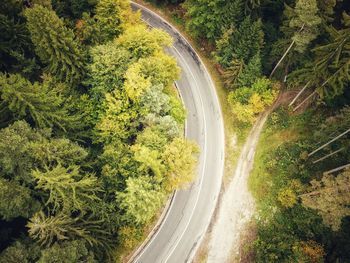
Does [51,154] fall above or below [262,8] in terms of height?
below

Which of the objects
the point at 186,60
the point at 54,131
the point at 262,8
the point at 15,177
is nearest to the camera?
the point at 15,177

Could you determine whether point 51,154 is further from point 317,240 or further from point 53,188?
point 317,240

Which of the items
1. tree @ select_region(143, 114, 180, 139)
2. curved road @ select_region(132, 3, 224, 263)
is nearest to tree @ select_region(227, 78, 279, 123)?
curved road @ select_region(132, 3, 224, 263)

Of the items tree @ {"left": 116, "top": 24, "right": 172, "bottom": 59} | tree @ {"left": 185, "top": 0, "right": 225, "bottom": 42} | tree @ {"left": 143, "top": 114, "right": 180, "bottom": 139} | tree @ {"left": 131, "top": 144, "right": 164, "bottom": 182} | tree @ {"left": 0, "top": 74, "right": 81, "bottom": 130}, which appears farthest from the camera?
tree @ {"left": 185, "top": 0, "right": 225, "bottom": 42}

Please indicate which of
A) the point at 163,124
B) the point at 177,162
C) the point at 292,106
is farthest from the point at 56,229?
the point at 292,106

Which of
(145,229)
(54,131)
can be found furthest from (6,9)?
(145,229)

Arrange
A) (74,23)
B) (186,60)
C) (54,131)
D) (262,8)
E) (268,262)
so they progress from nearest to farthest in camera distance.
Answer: (54,131) < (268,262) < (74,23) < (262,8) < (186,60)

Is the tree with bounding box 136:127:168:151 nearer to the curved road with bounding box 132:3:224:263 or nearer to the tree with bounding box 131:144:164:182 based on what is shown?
the tree with bounding box 131:144:164:182
